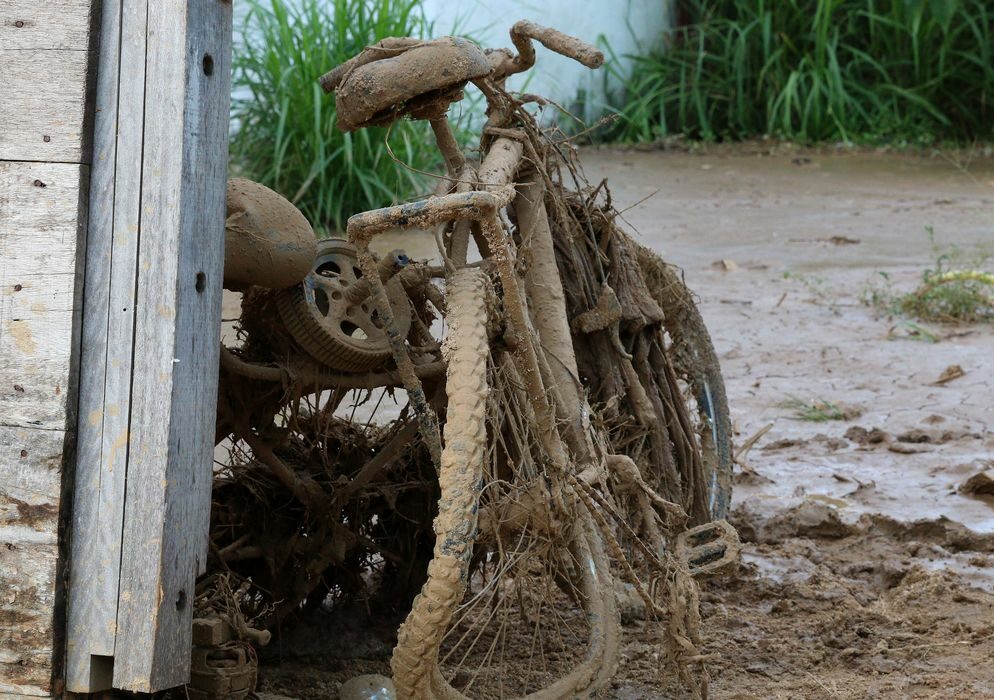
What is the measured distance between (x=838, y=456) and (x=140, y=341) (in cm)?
295

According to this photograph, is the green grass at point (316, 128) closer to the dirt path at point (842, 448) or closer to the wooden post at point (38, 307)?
the dirt path at point (842, 448)

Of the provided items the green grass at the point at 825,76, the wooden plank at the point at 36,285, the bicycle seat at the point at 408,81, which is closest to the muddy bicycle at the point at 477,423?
the bicycle seat at the point at 408,81

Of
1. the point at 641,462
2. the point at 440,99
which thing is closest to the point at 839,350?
the point at 641,462

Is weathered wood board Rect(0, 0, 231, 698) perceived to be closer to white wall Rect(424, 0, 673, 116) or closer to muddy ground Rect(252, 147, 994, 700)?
muddy ground Rect(252, 147, 994, 700)

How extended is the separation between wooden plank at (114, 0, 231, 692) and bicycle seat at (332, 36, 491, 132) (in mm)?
265

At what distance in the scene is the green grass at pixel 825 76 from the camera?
34.7 feet

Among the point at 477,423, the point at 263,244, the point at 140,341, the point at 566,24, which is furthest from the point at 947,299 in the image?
the point at 566,24

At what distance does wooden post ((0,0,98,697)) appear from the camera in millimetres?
2201

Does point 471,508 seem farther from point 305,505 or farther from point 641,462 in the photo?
point 641,462

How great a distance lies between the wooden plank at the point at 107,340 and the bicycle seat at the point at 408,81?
14.6 inches

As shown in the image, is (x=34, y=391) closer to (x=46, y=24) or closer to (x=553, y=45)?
(x=46, y=24)

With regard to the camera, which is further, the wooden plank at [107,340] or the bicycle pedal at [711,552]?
the bicycle pedal at [711,552]

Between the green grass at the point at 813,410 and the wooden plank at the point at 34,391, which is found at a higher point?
the wooden plank at the point at 34,391

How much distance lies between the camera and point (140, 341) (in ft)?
7.20
